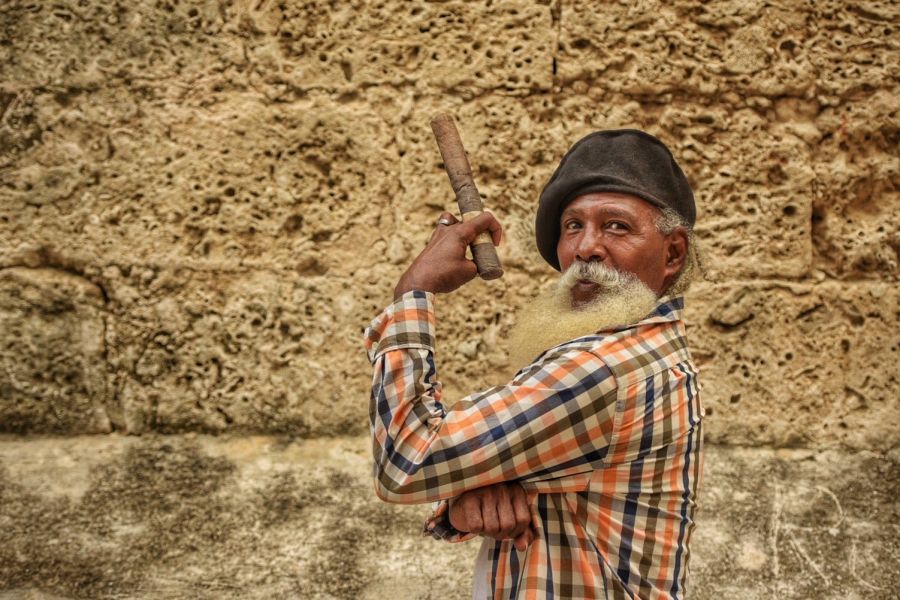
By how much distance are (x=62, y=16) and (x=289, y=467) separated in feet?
7.03

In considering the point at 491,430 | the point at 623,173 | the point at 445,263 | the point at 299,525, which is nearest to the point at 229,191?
the point at 299,525

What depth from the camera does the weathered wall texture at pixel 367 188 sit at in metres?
2.88

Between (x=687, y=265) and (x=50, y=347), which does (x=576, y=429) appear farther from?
(x=50, y=347)

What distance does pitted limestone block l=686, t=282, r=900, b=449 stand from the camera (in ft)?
9.52

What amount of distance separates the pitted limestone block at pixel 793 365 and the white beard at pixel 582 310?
152 centimetres

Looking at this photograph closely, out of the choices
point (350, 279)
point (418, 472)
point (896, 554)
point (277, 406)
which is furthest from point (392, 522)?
point (896, 554)

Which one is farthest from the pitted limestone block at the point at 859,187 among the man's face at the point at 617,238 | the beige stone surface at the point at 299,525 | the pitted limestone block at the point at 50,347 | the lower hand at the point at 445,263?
the pitted limestone block at the point at 50,347

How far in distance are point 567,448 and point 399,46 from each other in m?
2.20

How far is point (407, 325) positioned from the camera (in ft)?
4.21

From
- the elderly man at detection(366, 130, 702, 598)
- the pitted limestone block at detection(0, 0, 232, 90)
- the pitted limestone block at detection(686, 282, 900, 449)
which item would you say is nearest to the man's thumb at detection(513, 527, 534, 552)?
the elderly man at detection(366, 130, 702, 598)

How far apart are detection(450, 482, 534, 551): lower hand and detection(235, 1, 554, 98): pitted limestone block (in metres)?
2.05

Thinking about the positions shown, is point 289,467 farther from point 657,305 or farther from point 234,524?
point 657,305

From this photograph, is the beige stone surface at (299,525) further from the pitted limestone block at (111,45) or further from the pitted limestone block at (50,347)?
the pitted limestone block at (111,45)

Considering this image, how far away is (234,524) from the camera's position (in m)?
2.63
